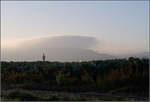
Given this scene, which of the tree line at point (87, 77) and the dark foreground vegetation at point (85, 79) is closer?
the dark foreground vegetation at point (85, 79)

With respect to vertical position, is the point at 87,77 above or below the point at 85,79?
above

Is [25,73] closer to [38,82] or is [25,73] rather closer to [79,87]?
[38,82]

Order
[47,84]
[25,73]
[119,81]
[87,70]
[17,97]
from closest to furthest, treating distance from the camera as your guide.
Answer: [17,97] < [119,81] < [47,84] < [87,70] < [25,73]

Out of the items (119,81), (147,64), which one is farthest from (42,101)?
(147,64)

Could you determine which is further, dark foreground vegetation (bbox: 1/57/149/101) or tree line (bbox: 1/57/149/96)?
tree line (bbox: 1/57/149/96)

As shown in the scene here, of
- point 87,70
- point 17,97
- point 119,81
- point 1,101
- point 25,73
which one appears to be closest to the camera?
point 1,101

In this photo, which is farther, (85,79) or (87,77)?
(87,77)

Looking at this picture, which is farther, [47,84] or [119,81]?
[47,84]

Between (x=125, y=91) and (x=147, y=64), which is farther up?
(x=147, y=64)
